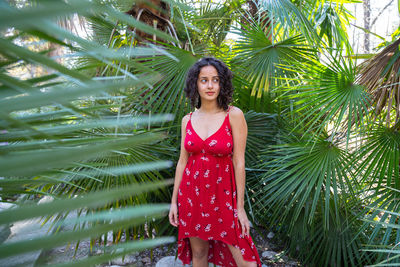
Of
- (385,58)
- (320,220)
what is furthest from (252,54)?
(320,220)

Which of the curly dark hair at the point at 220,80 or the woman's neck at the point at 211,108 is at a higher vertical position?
the curly dark hair at the point at 220,80

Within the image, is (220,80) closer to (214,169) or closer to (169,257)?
(214,169)

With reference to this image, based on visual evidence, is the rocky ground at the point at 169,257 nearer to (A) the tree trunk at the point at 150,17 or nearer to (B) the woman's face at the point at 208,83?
(B) the woman's face at the point at 208,83

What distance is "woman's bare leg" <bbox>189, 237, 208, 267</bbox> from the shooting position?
185 cm

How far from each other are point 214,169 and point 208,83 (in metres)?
0.47

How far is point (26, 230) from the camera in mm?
133

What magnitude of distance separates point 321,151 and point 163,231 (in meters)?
1.09

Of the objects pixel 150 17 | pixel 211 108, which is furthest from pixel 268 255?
pixel 150 17

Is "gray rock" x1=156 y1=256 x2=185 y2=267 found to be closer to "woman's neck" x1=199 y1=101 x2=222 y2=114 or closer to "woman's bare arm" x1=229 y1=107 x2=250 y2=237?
"woman's bare arm" x1=229 y1=107 x2=250 y2=237

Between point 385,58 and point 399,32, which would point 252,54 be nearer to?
point 385,58

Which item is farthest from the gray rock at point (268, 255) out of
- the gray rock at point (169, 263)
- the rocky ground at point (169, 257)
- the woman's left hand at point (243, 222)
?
the woman's left hand at point (243, 222)

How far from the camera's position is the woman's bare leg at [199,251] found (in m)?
1.85

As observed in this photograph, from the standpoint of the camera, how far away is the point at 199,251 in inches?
73.6

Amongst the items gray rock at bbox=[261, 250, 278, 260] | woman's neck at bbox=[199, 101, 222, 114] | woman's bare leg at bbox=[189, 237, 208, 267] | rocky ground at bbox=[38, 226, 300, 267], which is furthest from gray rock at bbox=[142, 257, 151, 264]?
woman's neck at bbox=[199, 101, 222, 114]
